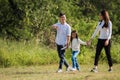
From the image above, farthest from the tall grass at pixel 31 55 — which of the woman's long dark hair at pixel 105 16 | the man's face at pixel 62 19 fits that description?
the woman's long dark hair at pixel 105 16

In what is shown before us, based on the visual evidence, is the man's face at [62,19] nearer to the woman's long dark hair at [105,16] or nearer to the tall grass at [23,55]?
the woman's long dark hair at [105,16]

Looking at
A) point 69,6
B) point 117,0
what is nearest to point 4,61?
point 69,6

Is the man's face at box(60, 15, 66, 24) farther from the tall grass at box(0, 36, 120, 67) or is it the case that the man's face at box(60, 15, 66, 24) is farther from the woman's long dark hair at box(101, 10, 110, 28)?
the tall grass at box(0, 36, 120, 67)

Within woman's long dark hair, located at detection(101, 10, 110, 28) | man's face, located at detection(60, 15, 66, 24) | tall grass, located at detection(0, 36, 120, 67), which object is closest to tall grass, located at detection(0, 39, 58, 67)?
tall grass, located at detection(0, 36, 120, 67)

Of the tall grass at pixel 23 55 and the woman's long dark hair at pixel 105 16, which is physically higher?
the woman's long dark hair at pixel 105 16

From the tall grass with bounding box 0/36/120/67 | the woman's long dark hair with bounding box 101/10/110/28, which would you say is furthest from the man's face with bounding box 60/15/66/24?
the tall grass with bounding box 0/36/120/67

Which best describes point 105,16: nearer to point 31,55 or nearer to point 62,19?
point 62,19

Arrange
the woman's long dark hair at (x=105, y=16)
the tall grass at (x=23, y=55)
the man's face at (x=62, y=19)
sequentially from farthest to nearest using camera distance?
the tall grass at (x=23, y=55) → the man's face at (x=62, y=19) → the woman's long dark hair at (x=105, y=16)

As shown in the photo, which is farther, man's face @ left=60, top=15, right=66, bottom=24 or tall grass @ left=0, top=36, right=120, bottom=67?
tall grass @ left=0, top=36, right=120, bottom=67

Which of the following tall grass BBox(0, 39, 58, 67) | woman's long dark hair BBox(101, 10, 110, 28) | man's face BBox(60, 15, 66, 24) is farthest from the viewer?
tall grass BBox(0, 39, 58, 67)

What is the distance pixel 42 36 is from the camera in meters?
22.3

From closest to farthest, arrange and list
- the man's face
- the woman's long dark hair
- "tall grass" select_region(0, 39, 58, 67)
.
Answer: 1. the woman's long dark hair
2. the man's face
3. "tall grass" select_region(0, 39, 58, 67)

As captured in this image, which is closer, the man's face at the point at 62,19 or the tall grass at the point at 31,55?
the man's face at the point at 62,19

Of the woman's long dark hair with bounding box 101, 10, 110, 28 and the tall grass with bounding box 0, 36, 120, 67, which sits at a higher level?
the woman's long dark hair with bounding box 101, 10, 110, 28
